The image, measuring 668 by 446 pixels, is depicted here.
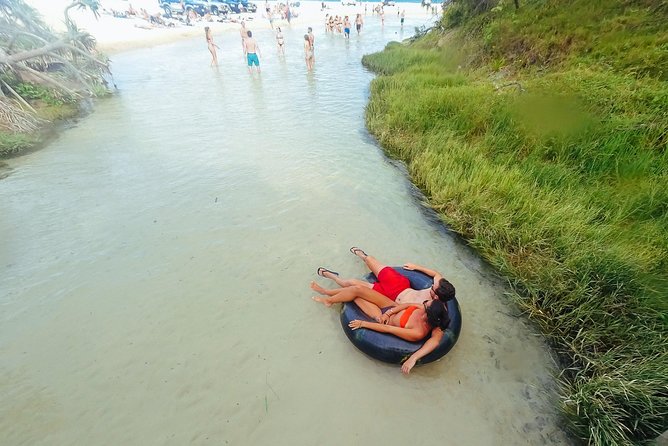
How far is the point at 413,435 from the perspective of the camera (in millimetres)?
3012

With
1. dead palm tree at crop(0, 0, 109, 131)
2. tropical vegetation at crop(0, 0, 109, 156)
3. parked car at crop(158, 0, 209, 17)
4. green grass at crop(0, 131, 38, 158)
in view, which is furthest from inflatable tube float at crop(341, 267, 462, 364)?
parked car at crop(158, 0, 209, 17)

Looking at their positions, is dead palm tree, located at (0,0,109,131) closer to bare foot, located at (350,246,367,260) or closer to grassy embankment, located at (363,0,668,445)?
bare foot, located at (350,246,367,260)

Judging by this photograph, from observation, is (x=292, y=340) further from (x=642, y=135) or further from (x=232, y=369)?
(x=642, y=135)

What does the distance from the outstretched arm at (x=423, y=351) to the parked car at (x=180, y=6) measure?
3775cm

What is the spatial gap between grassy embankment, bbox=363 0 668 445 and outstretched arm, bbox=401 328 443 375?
3.92 ft

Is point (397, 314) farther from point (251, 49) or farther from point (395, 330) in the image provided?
point (251, 49)

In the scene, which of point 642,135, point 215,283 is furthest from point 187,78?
point 642,135

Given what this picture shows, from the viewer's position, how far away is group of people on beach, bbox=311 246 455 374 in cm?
326

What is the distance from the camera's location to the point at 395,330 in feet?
11.1

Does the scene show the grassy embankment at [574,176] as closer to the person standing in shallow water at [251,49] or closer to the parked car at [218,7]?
the person standing in shallow water at [251,49]

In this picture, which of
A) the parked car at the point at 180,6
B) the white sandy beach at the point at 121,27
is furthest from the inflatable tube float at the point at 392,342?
the parked car at the point at 180,6

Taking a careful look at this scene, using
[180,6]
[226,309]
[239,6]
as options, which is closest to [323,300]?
[226,309]

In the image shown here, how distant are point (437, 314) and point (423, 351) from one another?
1.23ft

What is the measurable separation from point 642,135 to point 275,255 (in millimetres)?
5723
